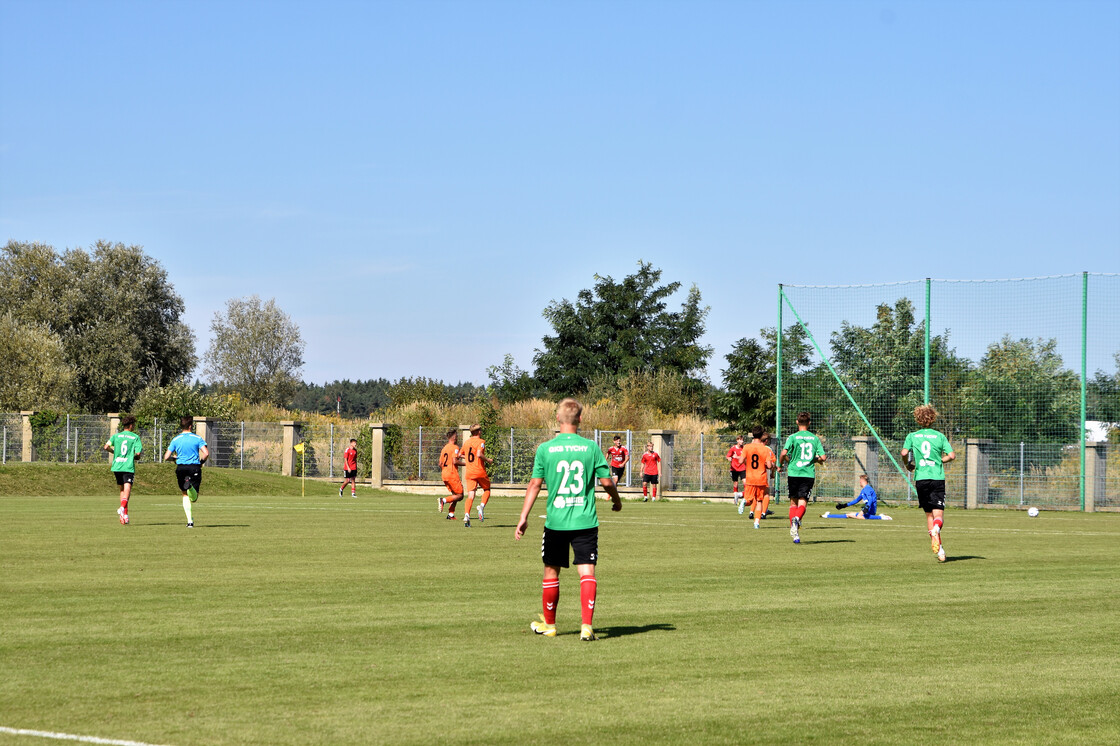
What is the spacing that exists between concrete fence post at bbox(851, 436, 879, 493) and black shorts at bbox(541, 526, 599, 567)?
3108cm

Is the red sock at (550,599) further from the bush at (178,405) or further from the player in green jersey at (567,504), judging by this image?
the bush at (178,405)

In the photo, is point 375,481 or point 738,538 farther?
point 375,481

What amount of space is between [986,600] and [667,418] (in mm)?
46422

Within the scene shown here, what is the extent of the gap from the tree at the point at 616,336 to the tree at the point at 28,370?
30960mm

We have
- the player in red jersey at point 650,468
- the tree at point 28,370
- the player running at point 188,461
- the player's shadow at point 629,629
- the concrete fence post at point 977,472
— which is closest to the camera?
the player's shadow at point 629,629

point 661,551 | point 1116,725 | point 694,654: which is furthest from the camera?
point 661,551

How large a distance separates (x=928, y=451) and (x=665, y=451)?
2881 centimetres

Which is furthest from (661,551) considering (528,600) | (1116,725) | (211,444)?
(211,444)

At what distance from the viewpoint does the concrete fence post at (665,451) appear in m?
46.0

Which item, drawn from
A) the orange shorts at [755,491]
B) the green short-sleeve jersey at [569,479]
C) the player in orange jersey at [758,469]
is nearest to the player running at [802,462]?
the player in orange jersey at [758,469]

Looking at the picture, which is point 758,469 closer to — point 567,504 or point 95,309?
point 567,504

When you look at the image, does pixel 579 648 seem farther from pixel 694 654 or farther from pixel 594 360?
pixel 594 360

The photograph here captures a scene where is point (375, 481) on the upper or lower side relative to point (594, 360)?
lower

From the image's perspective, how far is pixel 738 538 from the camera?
71.4ft
